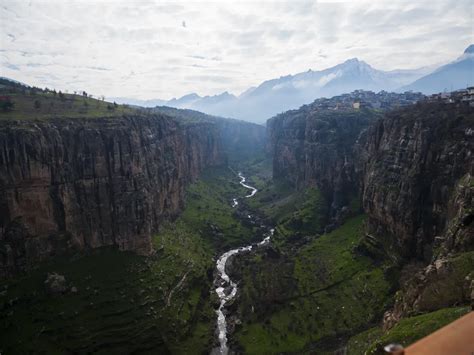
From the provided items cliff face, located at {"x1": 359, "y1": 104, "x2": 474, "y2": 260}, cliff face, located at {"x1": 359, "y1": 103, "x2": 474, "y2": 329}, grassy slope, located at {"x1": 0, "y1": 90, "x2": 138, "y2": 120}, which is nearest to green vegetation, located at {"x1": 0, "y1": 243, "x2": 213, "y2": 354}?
grassy slope, located at {"x1": 0, "y1": 90, "x2": 138, "y2": 120}

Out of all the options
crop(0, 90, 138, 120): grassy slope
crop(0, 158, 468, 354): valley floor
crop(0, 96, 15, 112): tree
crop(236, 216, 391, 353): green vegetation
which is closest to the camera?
crop(0, 158, 468, 354): valley floor

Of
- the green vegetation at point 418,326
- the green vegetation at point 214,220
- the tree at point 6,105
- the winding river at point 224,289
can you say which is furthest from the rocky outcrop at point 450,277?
the tree at point 6,105

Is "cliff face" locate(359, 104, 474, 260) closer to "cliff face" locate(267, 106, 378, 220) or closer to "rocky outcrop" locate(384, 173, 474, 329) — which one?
"rocky outcrop" locate(384, 173, 474, 329)

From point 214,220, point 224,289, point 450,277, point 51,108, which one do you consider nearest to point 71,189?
point 51,108

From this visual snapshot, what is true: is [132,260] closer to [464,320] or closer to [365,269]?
[365,269]

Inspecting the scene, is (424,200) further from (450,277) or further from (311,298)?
(450,277)

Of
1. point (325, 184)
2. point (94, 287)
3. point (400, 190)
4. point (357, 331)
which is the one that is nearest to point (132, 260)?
point (94, 287)
